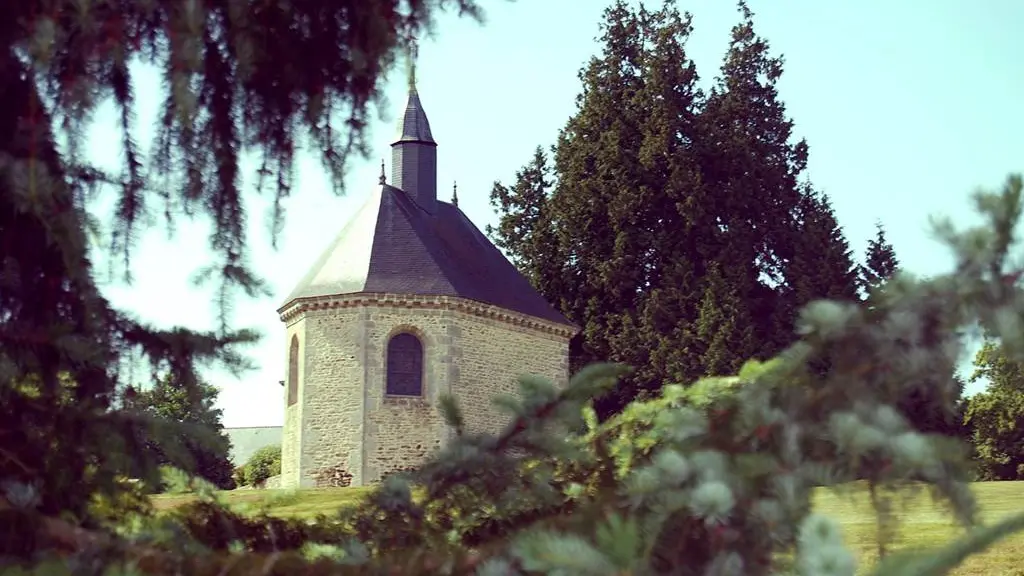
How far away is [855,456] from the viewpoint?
2.31 metres

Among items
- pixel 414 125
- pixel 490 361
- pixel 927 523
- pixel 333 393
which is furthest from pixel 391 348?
pixel 927 523

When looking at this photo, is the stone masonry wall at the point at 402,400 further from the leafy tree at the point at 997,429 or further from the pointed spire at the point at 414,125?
the leafy tree at the point at 997,429

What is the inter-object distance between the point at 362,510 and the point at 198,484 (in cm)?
47

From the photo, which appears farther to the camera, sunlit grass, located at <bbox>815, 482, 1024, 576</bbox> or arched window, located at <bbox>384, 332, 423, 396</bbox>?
arched window, located at <bbox>384, 332, 423, 396</bbox>

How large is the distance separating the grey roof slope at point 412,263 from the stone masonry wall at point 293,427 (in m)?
0.81

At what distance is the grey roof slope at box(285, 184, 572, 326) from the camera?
90.7ft

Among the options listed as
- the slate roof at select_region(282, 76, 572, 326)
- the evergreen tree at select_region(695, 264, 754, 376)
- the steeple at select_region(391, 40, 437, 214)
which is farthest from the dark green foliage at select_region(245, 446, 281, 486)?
the evergreen tree at select_region(695, 264, 754, 376)

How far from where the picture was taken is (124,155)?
11.8 feet

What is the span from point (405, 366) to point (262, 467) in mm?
13148

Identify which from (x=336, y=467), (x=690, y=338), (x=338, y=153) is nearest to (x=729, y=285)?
(x=690, y=338)

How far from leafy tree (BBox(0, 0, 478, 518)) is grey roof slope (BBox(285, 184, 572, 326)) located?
2356cm

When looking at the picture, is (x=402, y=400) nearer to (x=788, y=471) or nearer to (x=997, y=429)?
(x=997, y=429)

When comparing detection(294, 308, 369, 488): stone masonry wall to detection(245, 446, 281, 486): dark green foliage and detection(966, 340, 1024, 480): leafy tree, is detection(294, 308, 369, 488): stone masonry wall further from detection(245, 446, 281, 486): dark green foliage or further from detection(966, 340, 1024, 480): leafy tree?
detection(966, 340, 1024, 480): leafy tree

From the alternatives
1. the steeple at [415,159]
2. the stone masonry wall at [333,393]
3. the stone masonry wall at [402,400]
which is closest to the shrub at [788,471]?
the stone masonry wall at [402,400]
